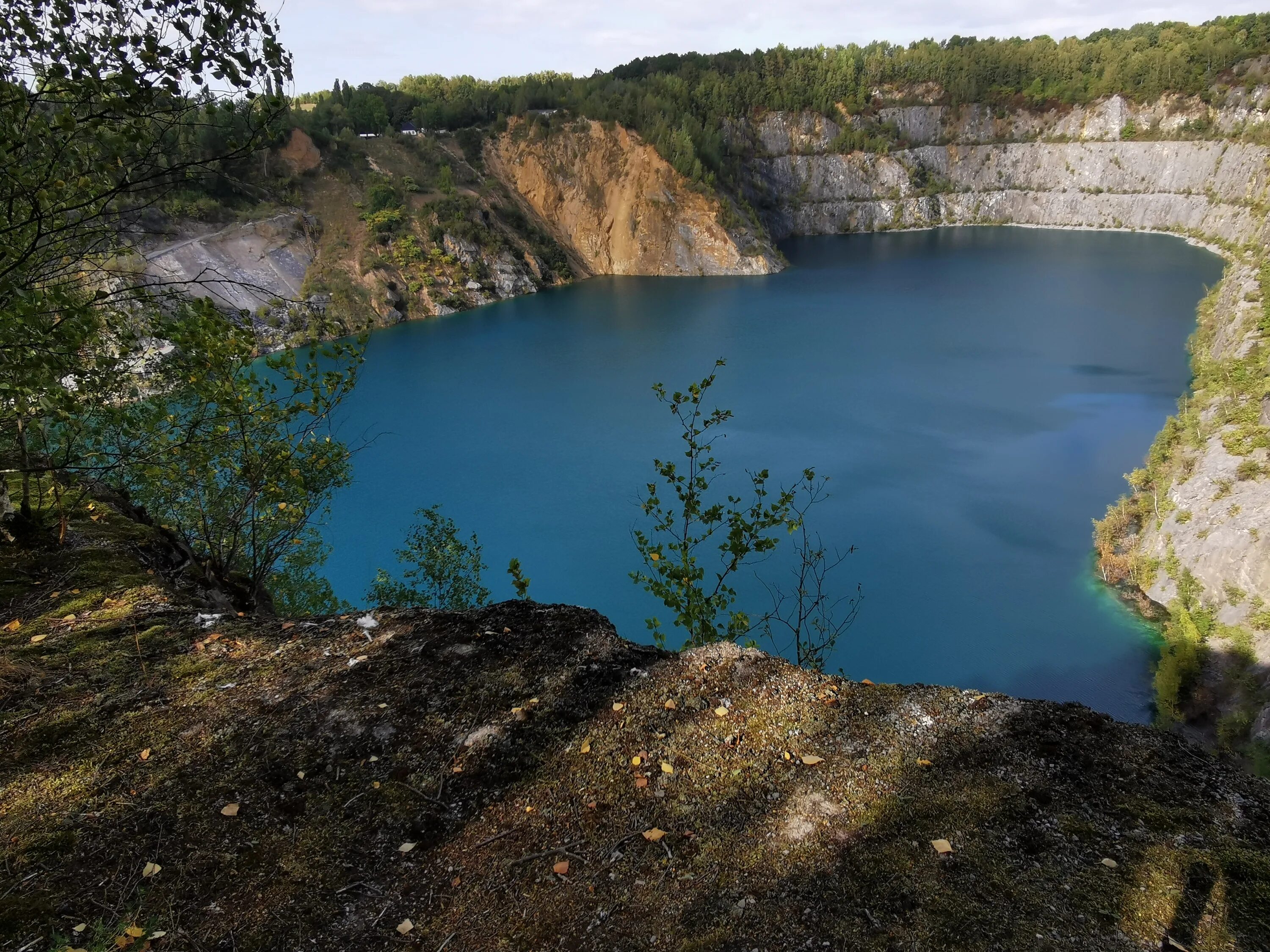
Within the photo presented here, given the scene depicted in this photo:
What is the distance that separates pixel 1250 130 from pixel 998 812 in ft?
249

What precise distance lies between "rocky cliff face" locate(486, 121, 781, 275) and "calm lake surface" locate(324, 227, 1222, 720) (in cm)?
754

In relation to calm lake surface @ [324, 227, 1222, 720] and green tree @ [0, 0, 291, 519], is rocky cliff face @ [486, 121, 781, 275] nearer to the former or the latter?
calm lake surface @ [324, 227, 1222, 720]

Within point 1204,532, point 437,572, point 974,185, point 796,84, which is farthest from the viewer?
point 796,84

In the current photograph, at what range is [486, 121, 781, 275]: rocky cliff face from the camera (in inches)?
2095

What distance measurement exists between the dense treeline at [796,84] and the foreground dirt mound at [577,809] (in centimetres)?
5497

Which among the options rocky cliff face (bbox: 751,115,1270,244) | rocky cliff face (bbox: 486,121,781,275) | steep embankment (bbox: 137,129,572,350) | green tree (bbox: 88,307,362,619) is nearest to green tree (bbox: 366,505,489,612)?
green tree (bbox: 88,307,362,619)

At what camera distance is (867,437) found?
24094 millimetres

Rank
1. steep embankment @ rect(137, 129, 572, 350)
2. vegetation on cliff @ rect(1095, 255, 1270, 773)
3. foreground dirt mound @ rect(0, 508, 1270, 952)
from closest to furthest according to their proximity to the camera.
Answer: foreground dirt mound @ rect(0, 508, 1270, 952), vegetation on cliff @ rect(1095, 255, 1270, 773), steep embankment @ rect(137, 129, 572, 350)

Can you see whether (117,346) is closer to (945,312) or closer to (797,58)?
(945,312)

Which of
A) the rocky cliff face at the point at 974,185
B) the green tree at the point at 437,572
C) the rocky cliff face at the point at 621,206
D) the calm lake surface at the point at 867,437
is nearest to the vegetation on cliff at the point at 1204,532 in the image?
the calm lake surface at the point at 867,437

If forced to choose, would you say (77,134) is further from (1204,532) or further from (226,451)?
(1204,532)

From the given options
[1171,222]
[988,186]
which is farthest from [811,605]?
[988,186]

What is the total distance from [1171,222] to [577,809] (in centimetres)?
7731

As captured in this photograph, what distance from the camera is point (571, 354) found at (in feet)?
116
